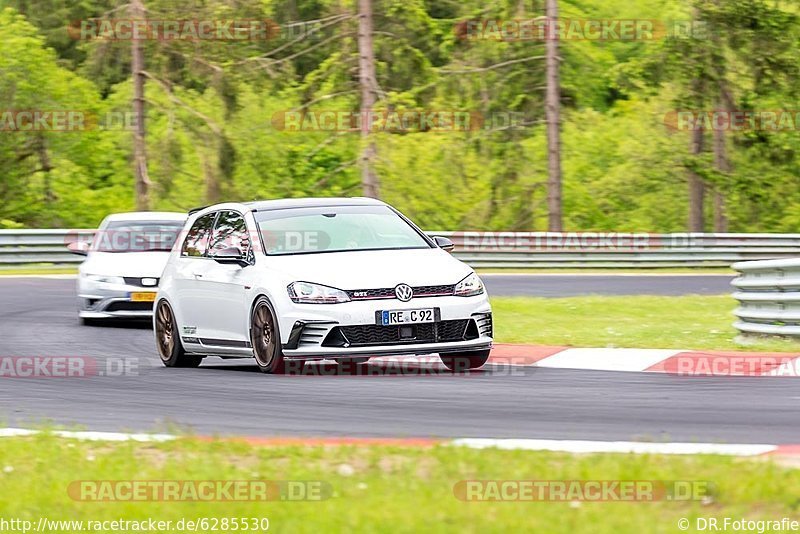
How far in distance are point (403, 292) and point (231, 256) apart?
6.12 feet

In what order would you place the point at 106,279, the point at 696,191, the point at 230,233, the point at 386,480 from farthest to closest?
1. the point at 696,191
2. the point at 106,279
3. the point at 230,233
4. the point at 386,480

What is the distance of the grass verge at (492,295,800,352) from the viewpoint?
46.4ft

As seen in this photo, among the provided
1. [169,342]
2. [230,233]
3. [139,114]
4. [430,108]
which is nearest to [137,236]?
[169,342]

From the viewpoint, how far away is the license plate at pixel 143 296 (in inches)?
728

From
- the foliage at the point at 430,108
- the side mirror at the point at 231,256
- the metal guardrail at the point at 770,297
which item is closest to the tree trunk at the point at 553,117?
the foliage at the point at 430,108

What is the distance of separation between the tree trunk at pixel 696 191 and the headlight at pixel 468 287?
30.7m

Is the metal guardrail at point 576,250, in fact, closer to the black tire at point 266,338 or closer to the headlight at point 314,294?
the black tire at point 266,338

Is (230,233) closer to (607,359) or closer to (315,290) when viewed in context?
(315,290)

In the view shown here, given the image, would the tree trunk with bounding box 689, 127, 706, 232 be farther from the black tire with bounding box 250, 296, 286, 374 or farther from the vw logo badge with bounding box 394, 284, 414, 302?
the vw logo badge with bounding box 394, 284, 414, 302

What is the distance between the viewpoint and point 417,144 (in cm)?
4391

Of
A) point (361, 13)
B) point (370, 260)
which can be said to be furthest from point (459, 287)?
point (361, 13)

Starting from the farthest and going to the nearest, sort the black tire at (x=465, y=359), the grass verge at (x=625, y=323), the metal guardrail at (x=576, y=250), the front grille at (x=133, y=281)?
the metal guardrail at (x=576, y=250) → the front grille at (x=133, y=281) → the grass verge at (x=625, y=323) → the black tire at (x=465, y=359)

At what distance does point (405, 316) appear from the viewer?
11.5 meters

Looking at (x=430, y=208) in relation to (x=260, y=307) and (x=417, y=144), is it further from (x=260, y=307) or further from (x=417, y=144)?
(x=260, y=307)
